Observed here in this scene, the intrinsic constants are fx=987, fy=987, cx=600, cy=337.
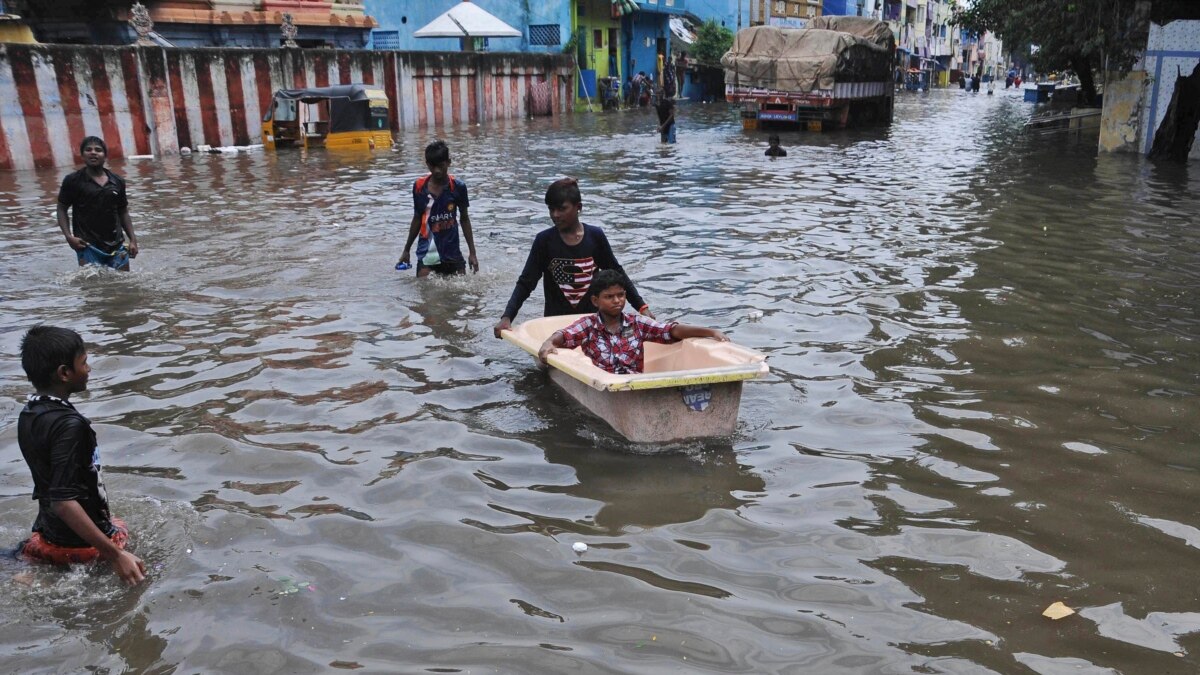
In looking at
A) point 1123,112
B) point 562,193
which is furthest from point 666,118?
point 562,193

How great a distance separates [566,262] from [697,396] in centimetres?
170

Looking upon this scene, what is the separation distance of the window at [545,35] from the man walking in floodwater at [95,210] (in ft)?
109

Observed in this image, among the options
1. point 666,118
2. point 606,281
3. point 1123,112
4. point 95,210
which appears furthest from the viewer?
point 666,118

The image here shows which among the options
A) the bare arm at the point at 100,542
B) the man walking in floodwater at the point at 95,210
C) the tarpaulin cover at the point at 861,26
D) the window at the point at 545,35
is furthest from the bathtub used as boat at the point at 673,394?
the window at the point at 545,35

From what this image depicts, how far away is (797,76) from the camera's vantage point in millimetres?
26938

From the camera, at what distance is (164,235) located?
38.5 feet

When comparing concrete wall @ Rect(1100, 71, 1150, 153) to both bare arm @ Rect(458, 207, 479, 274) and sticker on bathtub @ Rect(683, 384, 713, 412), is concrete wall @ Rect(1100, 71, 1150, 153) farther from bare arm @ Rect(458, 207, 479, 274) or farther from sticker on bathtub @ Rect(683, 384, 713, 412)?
sticker on bathtub @ Rect(683, 384, 713, 412)

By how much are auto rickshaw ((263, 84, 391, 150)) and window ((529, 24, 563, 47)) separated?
18.0 m

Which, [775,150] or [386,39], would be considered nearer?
[775,150]

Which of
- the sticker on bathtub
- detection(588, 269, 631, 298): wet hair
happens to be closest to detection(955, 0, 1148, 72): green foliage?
detection(588, 269, 631, 298): wet hair

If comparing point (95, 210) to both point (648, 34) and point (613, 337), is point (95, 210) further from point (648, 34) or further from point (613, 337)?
point (648, 34)

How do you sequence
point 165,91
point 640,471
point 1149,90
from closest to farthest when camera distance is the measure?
1. point 640,471
2. point 1149,90
3. point 165,91

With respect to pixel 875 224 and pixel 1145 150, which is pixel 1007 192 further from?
pixel 1145 150

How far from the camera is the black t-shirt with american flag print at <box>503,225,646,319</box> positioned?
20.9ft
